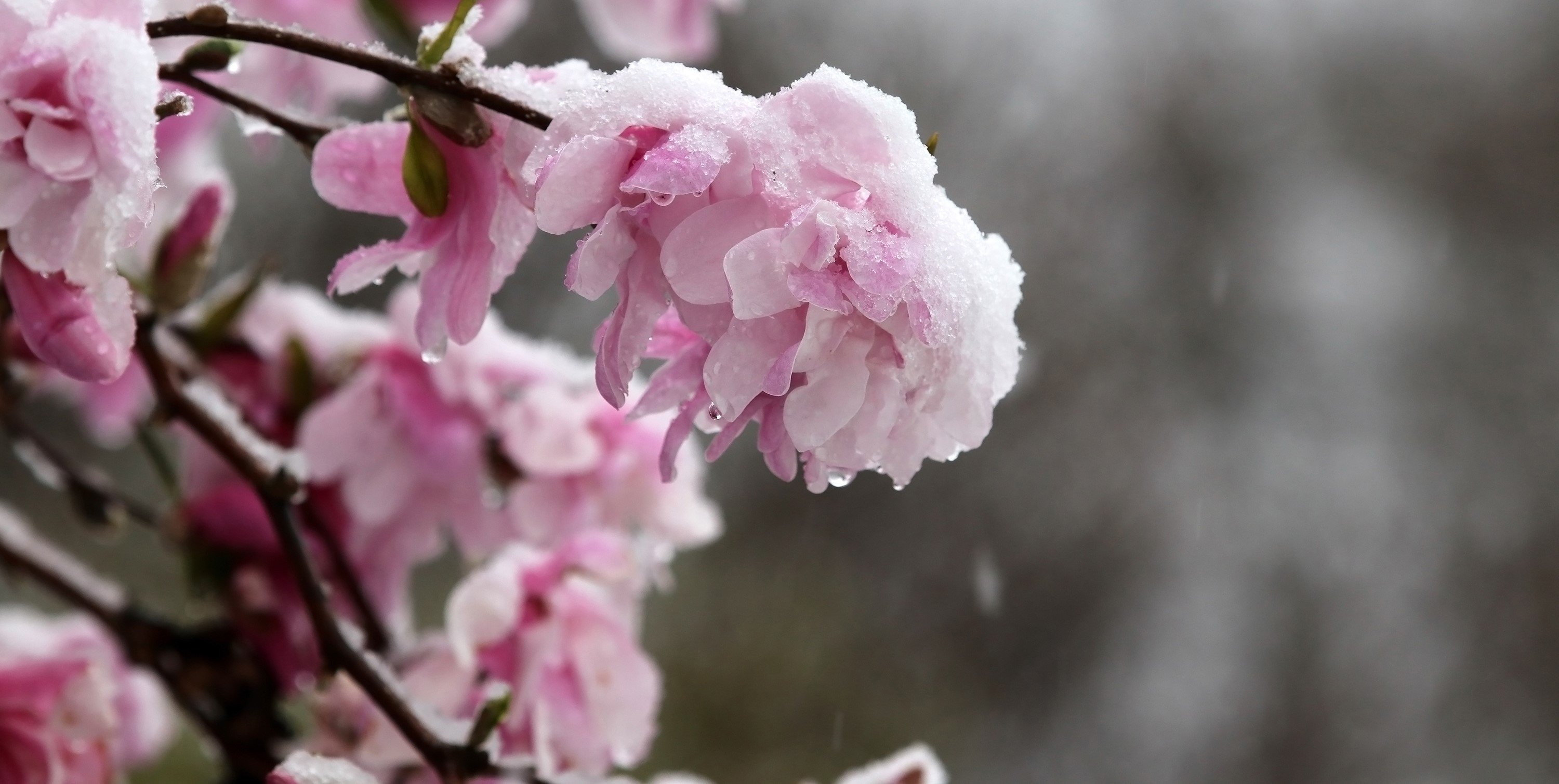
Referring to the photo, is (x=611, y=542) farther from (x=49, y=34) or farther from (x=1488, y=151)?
(x=1488, y=151)

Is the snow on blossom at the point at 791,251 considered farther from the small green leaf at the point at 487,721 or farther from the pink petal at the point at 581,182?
the small green leaf at the point at 487,721

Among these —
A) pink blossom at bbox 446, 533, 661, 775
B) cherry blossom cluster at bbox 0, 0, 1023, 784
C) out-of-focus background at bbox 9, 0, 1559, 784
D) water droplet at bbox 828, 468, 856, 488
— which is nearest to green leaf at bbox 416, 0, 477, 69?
cherry blossom cluster at bbox 0, 0, 1023, 784

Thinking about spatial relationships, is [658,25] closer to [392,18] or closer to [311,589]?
[392,18]

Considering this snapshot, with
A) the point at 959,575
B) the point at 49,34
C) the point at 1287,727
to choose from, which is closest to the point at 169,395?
the point at 49,34

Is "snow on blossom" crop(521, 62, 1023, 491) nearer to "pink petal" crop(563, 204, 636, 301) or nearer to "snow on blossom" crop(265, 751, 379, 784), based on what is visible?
"pink petal" crop(563, 204, 636, 301)

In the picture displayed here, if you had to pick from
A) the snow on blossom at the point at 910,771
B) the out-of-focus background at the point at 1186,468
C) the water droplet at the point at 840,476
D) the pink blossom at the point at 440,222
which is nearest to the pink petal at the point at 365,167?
the pink blossom at the point at 440,222

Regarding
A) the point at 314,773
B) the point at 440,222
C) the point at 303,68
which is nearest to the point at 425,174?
the point at 440,222
